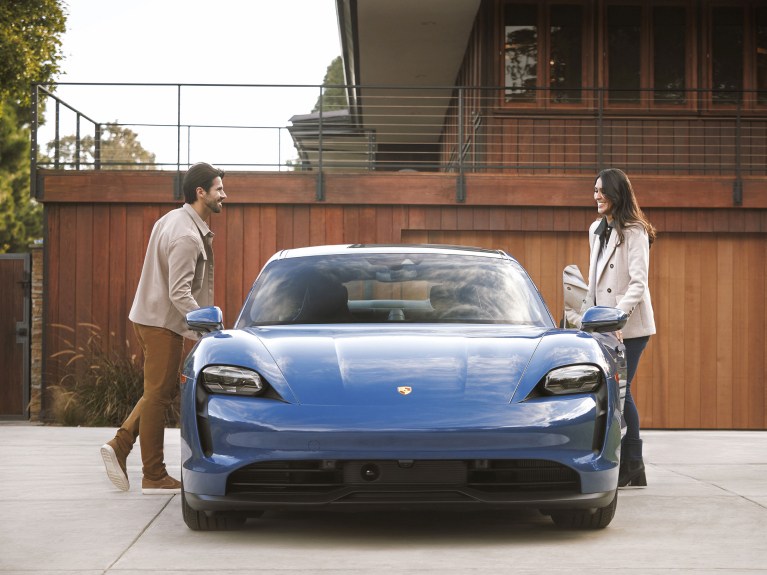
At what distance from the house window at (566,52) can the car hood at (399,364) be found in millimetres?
9487

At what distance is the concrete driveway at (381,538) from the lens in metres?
3.23

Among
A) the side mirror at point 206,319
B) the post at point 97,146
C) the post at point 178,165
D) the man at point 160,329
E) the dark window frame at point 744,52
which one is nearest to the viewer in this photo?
the side mirror at point 206,319

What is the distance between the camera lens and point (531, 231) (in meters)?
11.2

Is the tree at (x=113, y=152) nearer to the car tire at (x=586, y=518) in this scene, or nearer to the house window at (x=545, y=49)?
the house window at (x=545, y=49)

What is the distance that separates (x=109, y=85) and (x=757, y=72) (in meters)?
8.98

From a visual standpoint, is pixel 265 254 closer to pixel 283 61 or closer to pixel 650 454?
pixel 650 454

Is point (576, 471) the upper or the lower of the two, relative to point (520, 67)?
lower

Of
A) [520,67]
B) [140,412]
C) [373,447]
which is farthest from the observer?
[520,67]

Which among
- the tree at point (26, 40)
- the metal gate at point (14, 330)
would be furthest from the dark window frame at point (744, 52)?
the tree at point (26, 40)

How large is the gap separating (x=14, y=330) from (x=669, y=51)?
9.74 metres

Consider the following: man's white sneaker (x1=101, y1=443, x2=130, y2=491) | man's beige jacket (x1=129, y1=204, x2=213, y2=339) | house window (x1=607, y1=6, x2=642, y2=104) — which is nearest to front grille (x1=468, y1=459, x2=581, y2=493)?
man's beige jacket (x1=129, y1=204, x2=213, y2=339)

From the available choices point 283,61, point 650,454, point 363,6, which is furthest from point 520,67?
point 283,61

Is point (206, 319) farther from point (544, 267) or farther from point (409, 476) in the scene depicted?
point (544, 267)

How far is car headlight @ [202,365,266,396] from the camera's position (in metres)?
3.49
